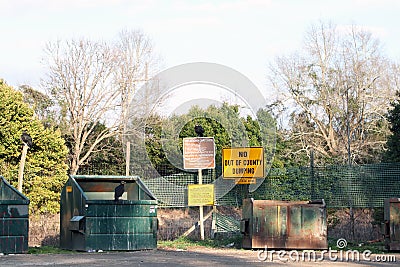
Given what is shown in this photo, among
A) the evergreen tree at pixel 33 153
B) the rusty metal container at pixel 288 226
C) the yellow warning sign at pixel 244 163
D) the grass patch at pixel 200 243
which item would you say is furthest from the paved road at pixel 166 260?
the evergreen tree at pixel 33 153

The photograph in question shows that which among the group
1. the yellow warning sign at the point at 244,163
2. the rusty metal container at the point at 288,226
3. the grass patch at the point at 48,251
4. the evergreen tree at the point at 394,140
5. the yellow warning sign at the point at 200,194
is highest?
the evergreen tree at the point at 394,140

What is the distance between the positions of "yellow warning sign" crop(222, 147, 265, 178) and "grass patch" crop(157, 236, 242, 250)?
1749 millimetres

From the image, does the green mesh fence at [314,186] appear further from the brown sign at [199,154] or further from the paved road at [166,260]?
the paved road at [166,260]

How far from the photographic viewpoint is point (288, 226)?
14008 millimetres

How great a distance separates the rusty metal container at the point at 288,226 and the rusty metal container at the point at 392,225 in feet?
4.23

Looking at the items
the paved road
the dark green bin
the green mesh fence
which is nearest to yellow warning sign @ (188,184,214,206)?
the green mesh fence

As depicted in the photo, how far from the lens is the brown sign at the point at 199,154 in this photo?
17125 mm

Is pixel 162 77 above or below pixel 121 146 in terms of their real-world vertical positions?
above

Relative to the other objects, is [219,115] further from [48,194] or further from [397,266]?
[397,266]

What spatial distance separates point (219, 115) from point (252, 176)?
10.4 metres

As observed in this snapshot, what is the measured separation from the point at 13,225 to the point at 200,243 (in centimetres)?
478

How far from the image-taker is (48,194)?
2086 centimetres

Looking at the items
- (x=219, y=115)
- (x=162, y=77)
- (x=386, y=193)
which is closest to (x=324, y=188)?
(x=386, y=193)

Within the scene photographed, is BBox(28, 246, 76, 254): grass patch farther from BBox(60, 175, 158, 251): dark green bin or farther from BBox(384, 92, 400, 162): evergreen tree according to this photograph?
BBox(384, 92, 400, 162): evergreen tree
